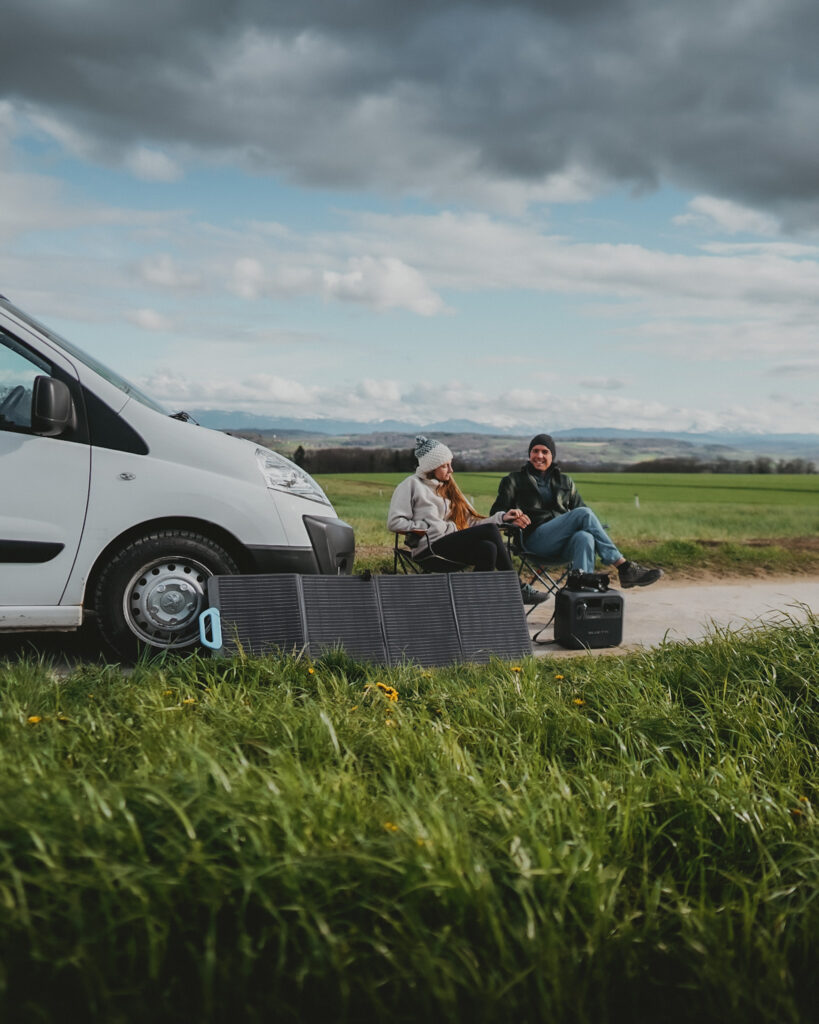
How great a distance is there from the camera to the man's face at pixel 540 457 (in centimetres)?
736

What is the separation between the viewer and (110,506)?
501 cm

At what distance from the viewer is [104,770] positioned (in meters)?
2.87

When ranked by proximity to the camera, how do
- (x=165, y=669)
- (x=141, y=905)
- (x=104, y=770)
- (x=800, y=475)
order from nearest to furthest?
(x=141, y=905)
(x=104, y=770)
(x=165, y=669)
(x=800, y=475)

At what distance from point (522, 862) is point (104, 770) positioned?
4.41ft

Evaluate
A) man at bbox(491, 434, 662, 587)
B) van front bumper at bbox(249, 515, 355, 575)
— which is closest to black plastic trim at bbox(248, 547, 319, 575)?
van front bumper at bbox(249, 515, 355, 575)

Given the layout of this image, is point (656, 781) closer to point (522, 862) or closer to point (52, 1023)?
point (522, 862)

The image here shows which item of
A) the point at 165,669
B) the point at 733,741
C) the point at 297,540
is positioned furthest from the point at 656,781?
the point at 297,540

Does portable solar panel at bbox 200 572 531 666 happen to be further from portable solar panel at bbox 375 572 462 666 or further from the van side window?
the van side window

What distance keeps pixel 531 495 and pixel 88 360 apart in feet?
11.5

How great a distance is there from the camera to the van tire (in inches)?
198

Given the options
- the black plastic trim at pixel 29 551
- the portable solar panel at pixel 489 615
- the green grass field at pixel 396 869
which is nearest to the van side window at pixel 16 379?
the black plastic trim at pixel 29 551

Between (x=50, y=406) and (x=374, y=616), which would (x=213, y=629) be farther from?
(x=50, y=406)

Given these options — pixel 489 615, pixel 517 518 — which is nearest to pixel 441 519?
pixel 517 518

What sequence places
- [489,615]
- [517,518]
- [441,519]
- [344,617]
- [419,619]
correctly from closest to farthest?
[344,617] < [419,619] < [489,615] < [441,519] < [517,518]
